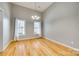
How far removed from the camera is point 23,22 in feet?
9.18

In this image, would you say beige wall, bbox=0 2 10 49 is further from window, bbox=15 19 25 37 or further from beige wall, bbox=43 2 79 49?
beige wall, bbox=43 2 79 49

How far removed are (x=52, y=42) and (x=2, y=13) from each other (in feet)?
6.61

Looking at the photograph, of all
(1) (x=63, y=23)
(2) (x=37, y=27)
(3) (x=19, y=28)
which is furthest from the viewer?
(1) (x=63, y=23)

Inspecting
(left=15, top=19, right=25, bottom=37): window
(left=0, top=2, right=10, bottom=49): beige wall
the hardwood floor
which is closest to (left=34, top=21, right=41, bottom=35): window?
the hardwood floor

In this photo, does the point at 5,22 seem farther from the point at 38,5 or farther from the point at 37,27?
the point at 38,5

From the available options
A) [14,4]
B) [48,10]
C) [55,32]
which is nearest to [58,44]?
[55,32]

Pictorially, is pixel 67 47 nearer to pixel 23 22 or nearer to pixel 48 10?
pixel 48 10

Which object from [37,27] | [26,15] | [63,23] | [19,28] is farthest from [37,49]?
[63,23]

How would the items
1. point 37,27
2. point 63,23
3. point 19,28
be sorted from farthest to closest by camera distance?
1. point 63,23
2. point 37,27
3. point 19,28

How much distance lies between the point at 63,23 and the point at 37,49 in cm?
146

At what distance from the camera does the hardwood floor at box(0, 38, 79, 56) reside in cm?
269

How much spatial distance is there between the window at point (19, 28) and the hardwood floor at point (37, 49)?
28 centimetres

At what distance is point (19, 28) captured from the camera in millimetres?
2799

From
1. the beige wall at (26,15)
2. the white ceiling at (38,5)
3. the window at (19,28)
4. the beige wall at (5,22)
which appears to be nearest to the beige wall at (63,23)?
the white ceiling at (38,5)
